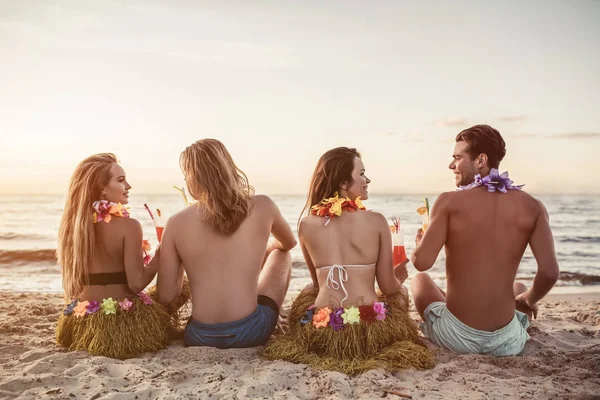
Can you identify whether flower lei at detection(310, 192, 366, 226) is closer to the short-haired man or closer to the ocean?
the short-haired man

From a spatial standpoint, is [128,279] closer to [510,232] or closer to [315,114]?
[510,232]

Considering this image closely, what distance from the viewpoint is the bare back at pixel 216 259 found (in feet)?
12.9

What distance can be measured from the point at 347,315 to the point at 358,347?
0.23 metres

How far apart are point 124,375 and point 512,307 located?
2.81m

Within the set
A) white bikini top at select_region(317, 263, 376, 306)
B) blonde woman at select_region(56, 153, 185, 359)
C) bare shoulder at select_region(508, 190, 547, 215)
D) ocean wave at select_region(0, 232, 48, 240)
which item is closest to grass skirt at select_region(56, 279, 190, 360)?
blonde woman at select_region(56, 153, 185, 359)

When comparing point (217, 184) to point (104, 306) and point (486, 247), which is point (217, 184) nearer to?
point (104, 306)

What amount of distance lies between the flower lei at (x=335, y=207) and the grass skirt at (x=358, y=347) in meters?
0.79

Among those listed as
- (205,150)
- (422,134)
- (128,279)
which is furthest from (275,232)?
(422,134)

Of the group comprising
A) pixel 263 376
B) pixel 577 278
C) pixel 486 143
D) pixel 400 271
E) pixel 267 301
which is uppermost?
pixel 486 143

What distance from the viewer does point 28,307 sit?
19.1 feet

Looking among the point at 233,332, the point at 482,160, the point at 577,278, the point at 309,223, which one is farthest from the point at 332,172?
the point at 577,278

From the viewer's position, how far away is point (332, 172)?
4027mm

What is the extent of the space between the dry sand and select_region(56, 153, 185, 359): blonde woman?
16cm

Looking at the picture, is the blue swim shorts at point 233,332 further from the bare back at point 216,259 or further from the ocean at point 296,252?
the ocean at point 296,252
